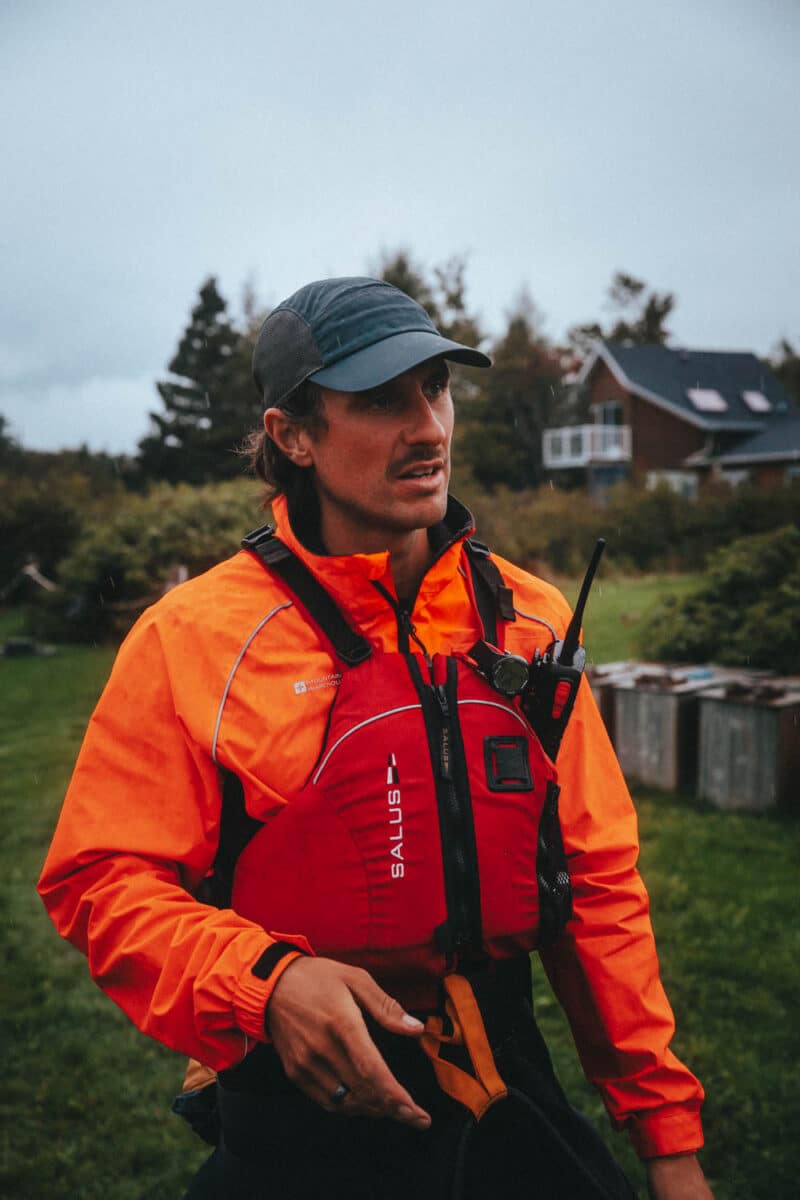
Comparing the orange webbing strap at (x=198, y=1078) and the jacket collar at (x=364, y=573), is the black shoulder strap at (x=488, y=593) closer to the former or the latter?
the jacket collar at (x=364, y=573)

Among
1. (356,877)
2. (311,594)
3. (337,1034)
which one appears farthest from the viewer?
(311,594)

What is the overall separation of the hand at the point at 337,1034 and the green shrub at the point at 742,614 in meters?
6.70

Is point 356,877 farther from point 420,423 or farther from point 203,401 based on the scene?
point 203,401

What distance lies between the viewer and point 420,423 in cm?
193

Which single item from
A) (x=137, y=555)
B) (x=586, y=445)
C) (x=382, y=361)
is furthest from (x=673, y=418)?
(x=382, y=361)

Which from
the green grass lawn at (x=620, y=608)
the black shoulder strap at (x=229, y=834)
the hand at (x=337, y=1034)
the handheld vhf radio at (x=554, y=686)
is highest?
the handheld vhf radio at (x=554, y=686)

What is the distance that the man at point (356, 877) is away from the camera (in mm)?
1514

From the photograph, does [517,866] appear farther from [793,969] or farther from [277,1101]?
[793,969]

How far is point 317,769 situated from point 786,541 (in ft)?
26.2

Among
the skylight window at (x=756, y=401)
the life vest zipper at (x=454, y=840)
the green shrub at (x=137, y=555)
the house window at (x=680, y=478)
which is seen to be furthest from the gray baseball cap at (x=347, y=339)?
the skylight window at (x=756, y=401)

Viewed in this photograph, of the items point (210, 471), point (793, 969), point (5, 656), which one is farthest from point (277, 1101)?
point (210, 471)

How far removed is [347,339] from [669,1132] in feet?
5.44

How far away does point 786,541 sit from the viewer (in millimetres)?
8695

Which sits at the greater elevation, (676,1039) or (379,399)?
(379,399)
